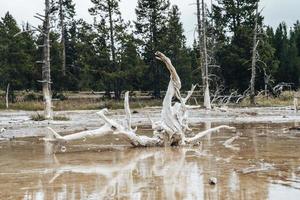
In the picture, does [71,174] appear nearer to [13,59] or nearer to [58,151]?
[58,151]

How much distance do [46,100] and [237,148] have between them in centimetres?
1309

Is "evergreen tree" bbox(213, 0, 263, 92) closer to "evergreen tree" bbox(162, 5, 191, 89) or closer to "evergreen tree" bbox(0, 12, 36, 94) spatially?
"evergreen tree" bbox(162, 5, 191, 89)

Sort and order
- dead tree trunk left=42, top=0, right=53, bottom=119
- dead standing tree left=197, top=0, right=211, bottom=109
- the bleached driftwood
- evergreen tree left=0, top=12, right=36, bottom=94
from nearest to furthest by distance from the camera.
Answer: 1. the bleached driftwood
2. dead tree trunk left=42, top=0, right=53, bottom=119
3. dead standing tree left=197, top=0, right=211, bottom=109
4. evergreen tree left=0, top=12, right=36, bottom=94

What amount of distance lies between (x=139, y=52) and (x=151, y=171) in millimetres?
46114

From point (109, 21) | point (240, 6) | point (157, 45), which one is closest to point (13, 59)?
point (109, 21)

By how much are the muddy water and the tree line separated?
33.0 metres

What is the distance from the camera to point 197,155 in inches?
472

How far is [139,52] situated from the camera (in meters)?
55.4

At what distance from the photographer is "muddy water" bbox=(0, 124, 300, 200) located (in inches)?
300

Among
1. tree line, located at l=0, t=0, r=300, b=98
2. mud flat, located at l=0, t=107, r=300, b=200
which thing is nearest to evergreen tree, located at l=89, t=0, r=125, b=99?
tree line, located at l=0, t=0, r=300, b=98

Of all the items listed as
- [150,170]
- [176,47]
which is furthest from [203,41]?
[150,170]

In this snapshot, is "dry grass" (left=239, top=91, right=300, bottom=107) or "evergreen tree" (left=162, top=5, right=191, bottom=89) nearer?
"dry grass" (left=239, top=91, right=300, bottom=107)

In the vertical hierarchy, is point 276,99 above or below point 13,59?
below

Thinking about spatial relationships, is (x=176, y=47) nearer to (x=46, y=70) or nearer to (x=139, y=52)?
(x=139, y=52)
